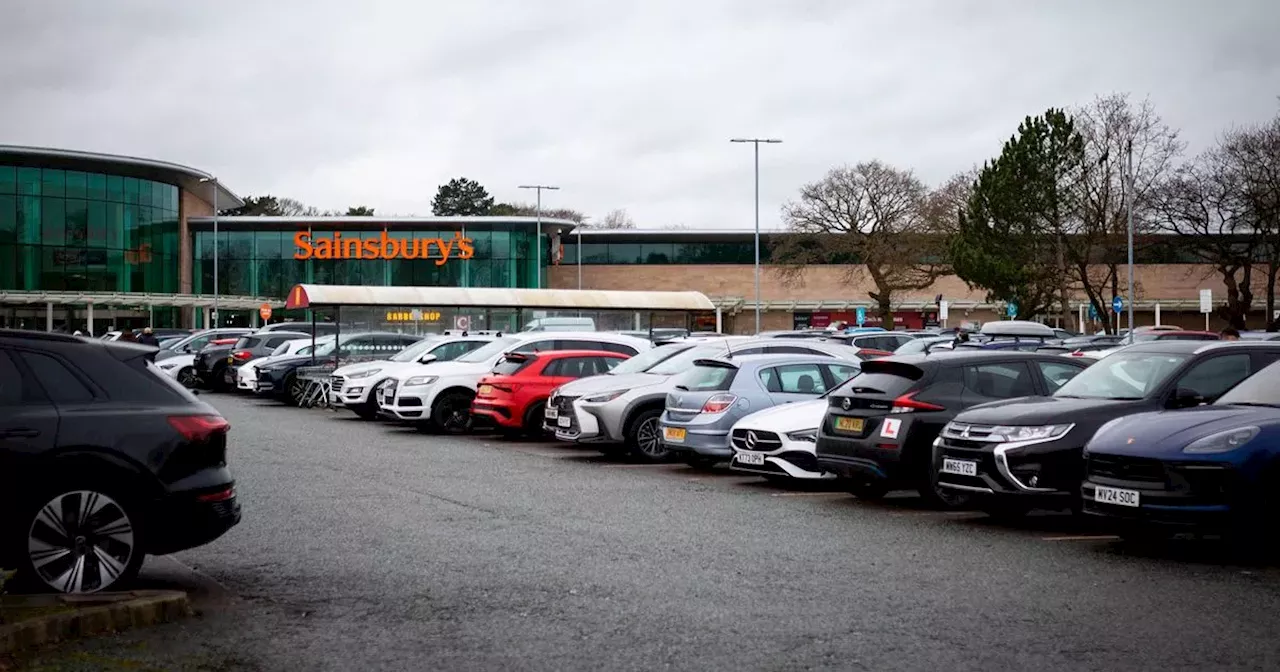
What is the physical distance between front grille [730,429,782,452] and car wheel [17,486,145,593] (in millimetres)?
7864

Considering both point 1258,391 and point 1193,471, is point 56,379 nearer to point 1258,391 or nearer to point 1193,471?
point 1193,471

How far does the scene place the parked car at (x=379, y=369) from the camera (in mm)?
26734

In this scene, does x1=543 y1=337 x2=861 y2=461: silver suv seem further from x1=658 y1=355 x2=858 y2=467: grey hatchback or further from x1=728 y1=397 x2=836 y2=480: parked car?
x1=728 y1=397 x2=836 y2=480: parked car

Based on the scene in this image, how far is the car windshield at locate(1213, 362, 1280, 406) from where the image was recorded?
34.7 feet

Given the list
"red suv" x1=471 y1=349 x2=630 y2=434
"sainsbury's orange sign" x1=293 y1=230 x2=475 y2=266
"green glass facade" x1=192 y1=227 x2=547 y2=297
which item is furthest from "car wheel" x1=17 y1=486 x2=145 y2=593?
"sainsbury's orange sign" x1=293 y1=230 x2=475 y2=266

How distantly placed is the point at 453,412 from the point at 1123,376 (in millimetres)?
14228

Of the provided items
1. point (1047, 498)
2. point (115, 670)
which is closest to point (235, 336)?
point (1047, 498)

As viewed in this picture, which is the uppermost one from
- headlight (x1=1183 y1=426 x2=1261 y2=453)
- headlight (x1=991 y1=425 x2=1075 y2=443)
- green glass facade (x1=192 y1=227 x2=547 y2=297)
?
green glass facade (x1=192 y1=227 x2=547 y2=297)

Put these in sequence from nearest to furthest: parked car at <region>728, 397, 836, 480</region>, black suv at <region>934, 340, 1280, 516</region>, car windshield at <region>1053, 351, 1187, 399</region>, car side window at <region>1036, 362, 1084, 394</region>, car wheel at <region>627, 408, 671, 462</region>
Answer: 1. black suv at <region>934, 340, 1280, 516</region>
2. car windshield at <region>1053, 351, 1187, 399</region>
3. car side window at <region>1036, 362, 1084, 394</region>
4. parked car at <region>728, 397, 836, 480</region>
5. car wheel at <region>627, 408, 671, 462</region>

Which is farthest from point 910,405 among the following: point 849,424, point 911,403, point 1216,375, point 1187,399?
point 1187,399

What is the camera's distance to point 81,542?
8141mm

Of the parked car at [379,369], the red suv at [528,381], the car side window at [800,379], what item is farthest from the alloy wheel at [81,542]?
the parked car at [379,369]

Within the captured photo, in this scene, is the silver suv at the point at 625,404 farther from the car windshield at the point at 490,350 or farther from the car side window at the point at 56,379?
the car side window at the point at 56,379

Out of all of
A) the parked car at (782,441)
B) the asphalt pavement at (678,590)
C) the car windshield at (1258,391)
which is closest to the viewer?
the asphalt pavement at (678,590)
